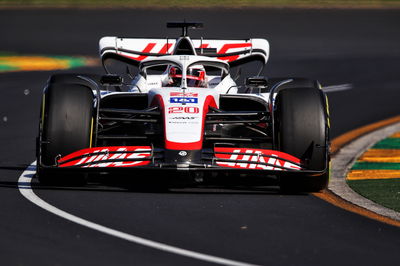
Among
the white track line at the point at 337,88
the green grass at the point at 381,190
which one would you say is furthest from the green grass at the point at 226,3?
the green grass at the point at 381,190

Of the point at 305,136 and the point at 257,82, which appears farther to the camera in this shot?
the point at 257,82

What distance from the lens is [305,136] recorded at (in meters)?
13.3

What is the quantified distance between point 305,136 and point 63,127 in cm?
260

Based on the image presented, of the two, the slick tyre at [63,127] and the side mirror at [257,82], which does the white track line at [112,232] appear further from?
the side mirror at [257,82]

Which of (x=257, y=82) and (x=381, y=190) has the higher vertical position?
(x=257, y=82)

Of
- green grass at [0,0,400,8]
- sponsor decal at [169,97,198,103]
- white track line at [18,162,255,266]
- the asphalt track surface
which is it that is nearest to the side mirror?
sponsor decal at [169,97,198,103]

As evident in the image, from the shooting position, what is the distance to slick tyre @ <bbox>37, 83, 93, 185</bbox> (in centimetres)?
1314

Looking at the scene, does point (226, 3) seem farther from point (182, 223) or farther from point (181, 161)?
point (182, 223)

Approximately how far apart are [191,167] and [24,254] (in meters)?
3.44

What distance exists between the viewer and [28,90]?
83.4 feet

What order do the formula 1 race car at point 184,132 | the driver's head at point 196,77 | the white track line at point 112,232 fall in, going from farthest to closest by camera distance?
the driver's head at point 196,77
the formula 1 race car at point 184,132
the white track line at point 112,232

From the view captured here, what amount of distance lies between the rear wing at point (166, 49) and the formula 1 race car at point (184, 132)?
1.72 metres

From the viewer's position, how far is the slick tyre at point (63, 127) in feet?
43.1

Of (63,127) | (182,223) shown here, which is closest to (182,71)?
(63,127)
